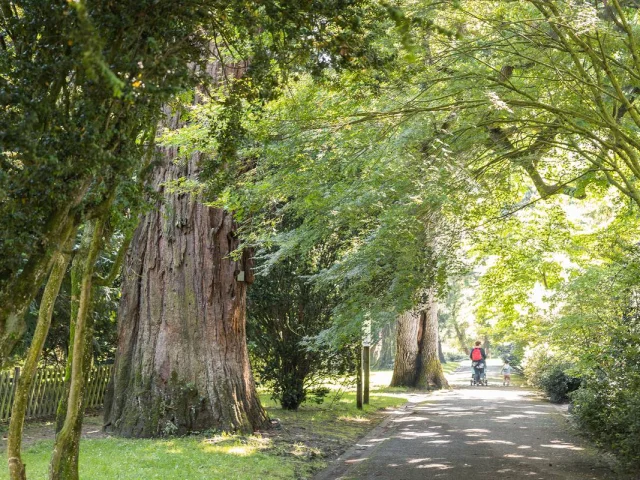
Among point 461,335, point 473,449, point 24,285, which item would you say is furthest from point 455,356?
point 24,285

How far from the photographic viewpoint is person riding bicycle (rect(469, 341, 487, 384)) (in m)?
32.8

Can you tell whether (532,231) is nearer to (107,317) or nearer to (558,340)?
(558,340)

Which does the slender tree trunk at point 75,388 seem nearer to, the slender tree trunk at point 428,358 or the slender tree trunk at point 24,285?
the slender tree trunk at point 24,285

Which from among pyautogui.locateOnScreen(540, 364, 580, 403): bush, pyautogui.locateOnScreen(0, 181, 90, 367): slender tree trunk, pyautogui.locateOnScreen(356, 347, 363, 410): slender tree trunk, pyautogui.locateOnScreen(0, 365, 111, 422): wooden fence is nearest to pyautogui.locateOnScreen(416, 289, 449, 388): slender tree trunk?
pyautogui.locateOnScreen(540, 364, 580, 403): bush

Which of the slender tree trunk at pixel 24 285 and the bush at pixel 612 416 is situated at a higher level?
the slender tree trunk at pixel 24 285

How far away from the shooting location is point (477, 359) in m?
33.3

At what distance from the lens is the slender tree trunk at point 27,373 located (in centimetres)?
607

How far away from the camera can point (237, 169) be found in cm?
1102

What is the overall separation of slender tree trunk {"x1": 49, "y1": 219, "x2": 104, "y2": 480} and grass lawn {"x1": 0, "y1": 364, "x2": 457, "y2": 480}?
2.19 m

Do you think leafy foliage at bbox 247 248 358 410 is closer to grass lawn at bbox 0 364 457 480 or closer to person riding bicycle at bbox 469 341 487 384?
grass lawn at bbox 0 364 457 480

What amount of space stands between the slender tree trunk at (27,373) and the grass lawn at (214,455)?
10.2 feet

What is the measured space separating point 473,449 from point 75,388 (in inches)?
332

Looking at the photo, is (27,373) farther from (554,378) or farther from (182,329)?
(554,378)

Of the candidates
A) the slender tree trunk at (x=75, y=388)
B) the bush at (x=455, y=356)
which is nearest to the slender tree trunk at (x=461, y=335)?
the bush at (x=455, y=356)
